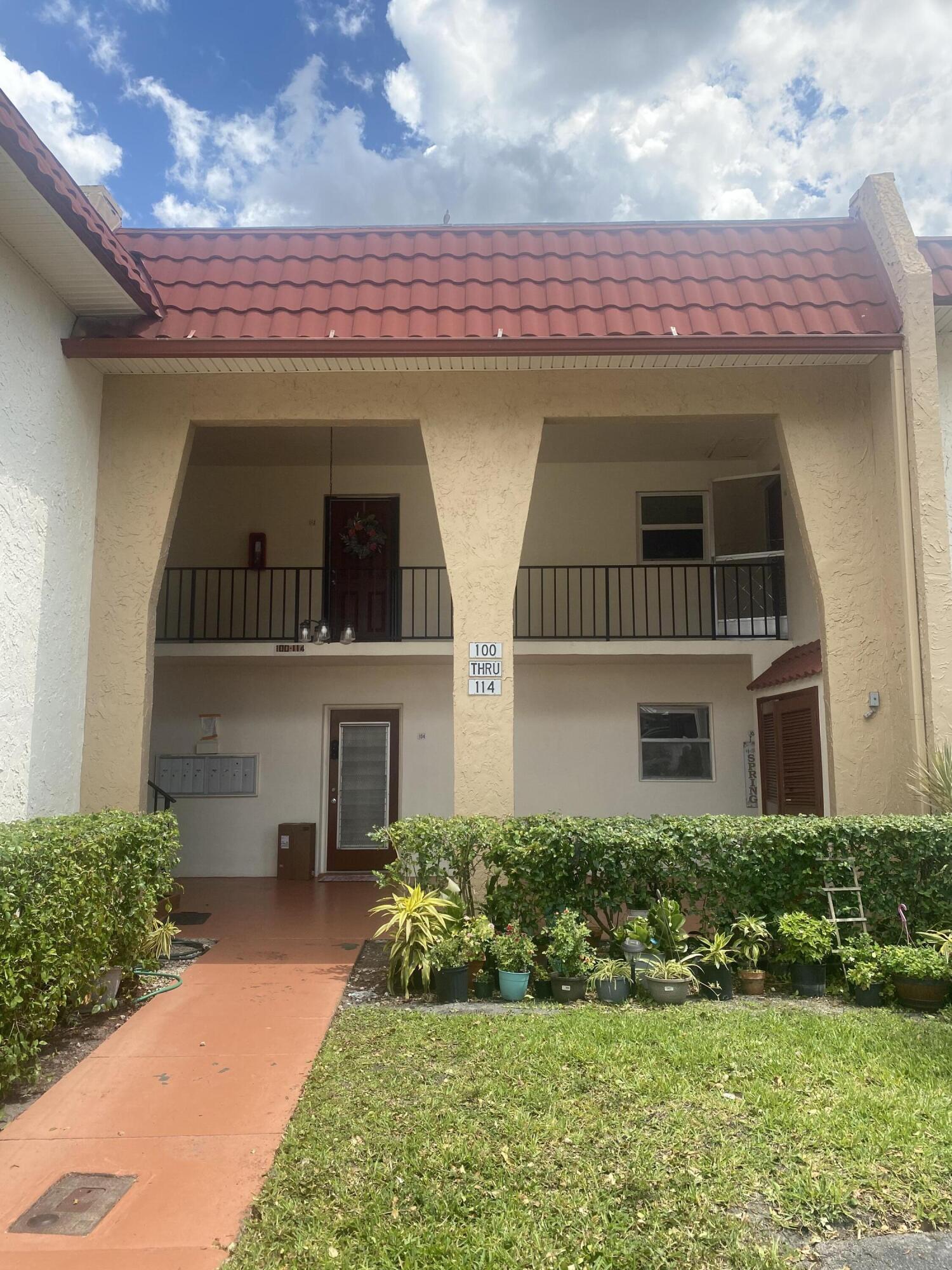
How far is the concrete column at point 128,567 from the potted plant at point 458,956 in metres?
3.30

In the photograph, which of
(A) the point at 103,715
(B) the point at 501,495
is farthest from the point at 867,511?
(A) the point at 103,715

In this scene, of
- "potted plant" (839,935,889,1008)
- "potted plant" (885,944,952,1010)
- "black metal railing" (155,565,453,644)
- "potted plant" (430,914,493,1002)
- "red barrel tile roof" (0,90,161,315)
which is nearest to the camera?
"red barrel tile roof" (0,90,161,315)

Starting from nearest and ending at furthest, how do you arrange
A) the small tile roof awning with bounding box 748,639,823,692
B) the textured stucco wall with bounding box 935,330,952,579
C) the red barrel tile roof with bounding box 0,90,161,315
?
1. the red barrel tile roof with bounding box 0,90,161,315
2. the textured stucco wall with bounding box 935,330,952,579
3. the small tile roof awning with bounding box 748,639,823,692

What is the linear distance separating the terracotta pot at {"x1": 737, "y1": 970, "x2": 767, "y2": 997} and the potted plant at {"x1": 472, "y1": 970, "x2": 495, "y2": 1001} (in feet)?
5.90

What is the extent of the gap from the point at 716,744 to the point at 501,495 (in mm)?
5912

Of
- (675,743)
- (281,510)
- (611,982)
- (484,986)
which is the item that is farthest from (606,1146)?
(281,510)

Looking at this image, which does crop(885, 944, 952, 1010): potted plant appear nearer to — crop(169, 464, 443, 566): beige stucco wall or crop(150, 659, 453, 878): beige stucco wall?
crop(150, 659, 453, 878): beige stucco wall

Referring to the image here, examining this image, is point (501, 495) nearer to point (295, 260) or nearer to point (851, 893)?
point (295, 260)

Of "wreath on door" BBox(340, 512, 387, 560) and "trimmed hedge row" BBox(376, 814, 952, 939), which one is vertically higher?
"wreath on door" BBox(340, 512, 387, 560)

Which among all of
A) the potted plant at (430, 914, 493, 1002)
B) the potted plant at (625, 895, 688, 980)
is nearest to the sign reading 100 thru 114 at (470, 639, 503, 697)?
the potted plant at (430, 914, 493, 1002)

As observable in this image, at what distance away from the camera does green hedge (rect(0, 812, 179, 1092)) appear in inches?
184

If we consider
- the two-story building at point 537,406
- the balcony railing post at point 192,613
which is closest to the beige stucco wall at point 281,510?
the balcony railing post at point 192,613

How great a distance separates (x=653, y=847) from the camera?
6863 millimetres

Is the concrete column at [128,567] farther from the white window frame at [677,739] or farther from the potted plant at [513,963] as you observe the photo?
the white window frame at [677,739]
